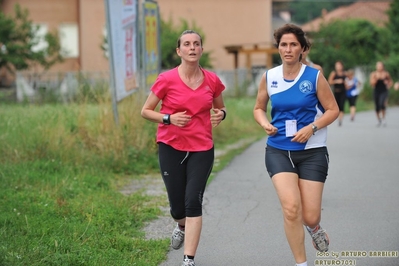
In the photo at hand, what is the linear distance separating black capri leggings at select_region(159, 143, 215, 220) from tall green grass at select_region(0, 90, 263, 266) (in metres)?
0.55

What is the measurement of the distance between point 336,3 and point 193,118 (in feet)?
350

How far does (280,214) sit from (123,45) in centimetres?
554

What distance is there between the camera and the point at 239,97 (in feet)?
96.5

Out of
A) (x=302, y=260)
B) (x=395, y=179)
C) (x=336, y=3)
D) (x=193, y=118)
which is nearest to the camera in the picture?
(x=302, y=260)

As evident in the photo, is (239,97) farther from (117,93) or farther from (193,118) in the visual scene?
(193,118)

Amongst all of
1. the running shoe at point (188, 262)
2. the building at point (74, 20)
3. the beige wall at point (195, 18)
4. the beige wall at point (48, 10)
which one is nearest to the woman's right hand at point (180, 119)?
the running shoe at point (188, 262)

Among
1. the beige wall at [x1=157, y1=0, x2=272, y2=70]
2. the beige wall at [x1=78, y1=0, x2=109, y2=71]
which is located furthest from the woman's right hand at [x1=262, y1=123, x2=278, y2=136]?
the beige wall at [x1=157, y1=0, x2=272, y2=70]

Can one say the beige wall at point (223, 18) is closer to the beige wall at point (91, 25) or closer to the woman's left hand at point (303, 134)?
the beige wall at point (91, 25)

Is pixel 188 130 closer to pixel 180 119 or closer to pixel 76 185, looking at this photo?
pixel 180 119

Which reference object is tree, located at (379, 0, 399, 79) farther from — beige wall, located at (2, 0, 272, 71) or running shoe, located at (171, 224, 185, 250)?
running shoe, located at (171, 224, 185, 250)

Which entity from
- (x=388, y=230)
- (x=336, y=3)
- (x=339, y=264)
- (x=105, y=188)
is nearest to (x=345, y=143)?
(x=105, y=188)

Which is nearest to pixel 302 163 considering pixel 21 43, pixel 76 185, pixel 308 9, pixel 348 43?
pixel 76 185

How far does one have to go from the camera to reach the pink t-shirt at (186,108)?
6.00 meters

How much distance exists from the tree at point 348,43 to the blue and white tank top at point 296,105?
31593 millimetres
